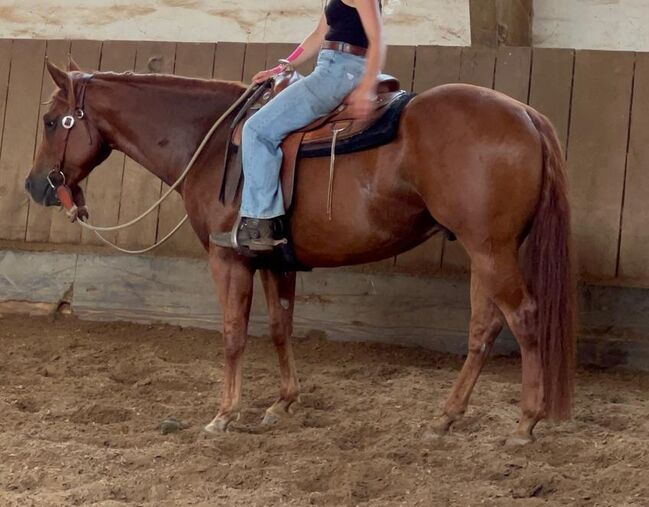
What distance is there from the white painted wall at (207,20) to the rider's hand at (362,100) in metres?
2.17

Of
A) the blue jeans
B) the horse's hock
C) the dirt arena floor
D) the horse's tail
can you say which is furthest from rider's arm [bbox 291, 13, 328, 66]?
the dirt arena floor

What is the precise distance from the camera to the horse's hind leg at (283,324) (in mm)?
3215

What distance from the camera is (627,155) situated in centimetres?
386

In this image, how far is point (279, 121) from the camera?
2865 mm

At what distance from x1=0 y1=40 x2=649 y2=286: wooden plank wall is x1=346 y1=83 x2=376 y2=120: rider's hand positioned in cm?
151

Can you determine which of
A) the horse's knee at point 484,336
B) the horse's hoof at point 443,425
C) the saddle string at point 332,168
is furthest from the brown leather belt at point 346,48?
the horse's hoof at point 443,425

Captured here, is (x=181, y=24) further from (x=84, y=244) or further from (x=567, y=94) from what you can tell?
(x=567, y=94)

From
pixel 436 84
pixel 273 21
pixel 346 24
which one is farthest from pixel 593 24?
pixel 346 24

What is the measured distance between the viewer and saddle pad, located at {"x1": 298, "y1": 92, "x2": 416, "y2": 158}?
8.95 ft

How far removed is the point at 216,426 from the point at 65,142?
139 centimetres

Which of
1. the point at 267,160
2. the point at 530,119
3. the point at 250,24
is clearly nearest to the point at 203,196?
the point at 267,160

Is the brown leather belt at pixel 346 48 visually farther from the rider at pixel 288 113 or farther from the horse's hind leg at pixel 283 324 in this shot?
the horse's hind leg at pixel 283 324

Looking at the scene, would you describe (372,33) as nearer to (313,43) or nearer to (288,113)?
(288,113)

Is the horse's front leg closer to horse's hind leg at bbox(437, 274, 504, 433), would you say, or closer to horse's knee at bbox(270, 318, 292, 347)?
horse's knee at bbox(270, 318, 292, 347)
